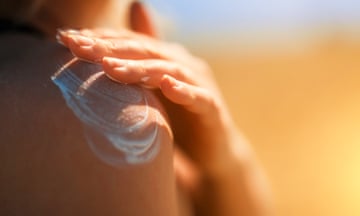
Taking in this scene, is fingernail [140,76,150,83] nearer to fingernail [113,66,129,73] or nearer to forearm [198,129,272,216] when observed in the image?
fingernail [113,66,129,73]

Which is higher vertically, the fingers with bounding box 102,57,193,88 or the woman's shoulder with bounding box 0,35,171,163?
the fingers with bounding box 102,57,193,88

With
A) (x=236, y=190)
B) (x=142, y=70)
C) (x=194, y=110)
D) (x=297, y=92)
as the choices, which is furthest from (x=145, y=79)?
(x=297, y=92)

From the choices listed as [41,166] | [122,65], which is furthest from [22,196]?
[122,65]

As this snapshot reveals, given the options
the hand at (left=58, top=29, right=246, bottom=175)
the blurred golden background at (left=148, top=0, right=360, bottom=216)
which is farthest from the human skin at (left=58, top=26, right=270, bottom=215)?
the blurred golden background at (left=148, top=0, right=360, bottom=216)

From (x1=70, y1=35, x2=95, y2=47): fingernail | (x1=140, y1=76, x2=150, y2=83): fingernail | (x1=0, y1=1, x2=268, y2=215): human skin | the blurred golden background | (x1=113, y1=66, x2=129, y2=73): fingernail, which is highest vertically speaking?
the blurred golden background

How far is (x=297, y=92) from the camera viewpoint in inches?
71.5

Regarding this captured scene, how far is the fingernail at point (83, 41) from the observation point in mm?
506

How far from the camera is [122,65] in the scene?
494mm

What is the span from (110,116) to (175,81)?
9 cm

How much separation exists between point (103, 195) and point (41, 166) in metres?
0.05

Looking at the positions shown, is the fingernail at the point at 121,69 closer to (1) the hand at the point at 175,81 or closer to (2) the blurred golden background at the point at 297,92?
(1) the hand at the point at 175,81

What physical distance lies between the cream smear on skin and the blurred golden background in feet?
3.87

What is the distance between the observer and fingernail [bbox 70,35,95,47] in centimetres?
51

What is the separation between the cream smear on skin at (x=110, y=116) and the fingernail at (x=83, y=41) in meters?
0.03
